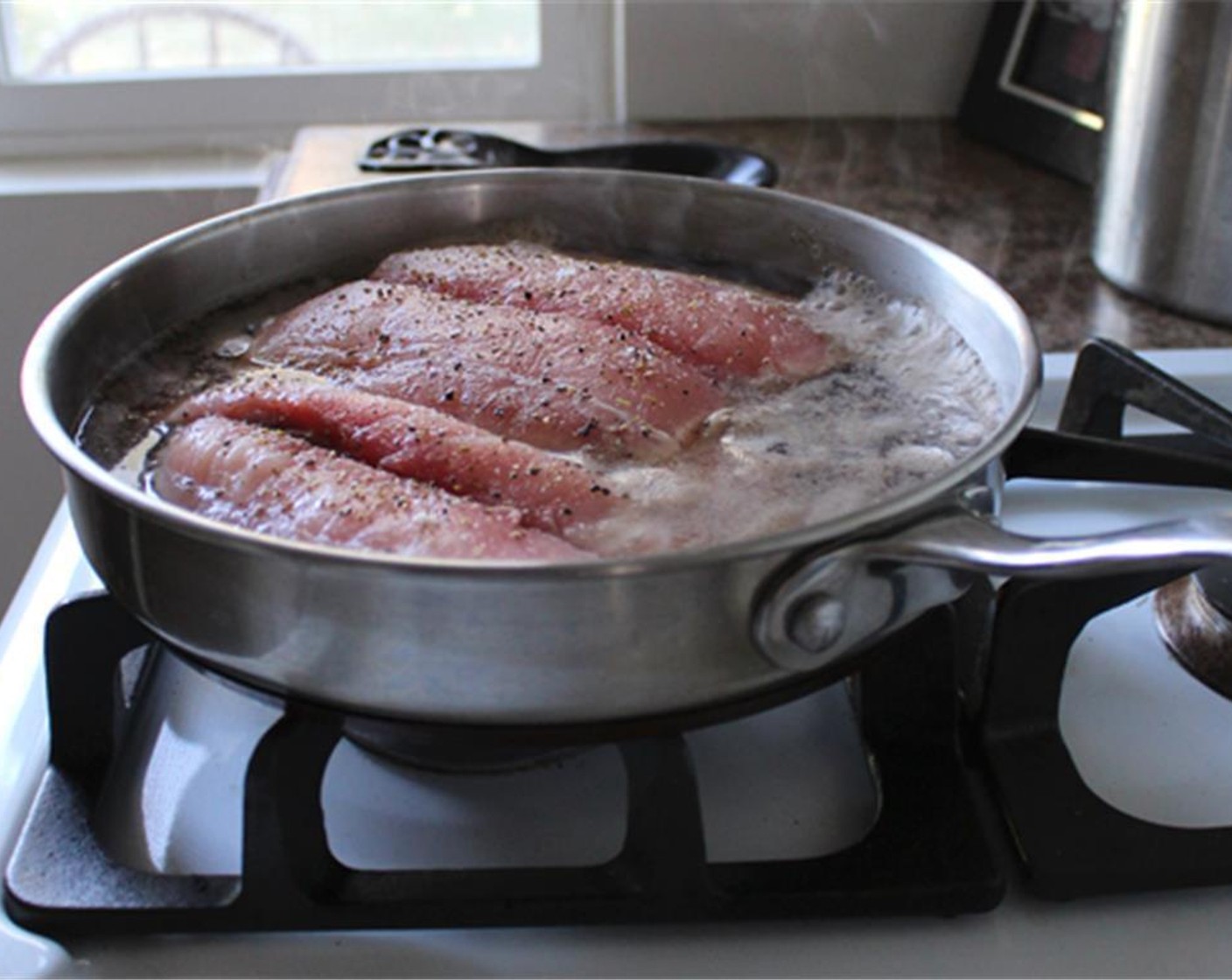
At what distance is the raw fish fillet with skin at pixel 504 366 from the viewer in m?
0.72

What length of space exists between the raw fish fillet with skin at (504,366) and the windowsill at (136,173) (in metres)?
0.86

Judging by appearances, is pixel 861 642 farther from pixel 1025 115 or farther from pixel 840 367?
pixel 1025 115

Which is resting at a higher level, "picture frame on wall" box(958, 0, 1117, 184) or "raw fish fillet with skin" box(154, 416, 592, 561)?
Answer: "raw fish fillet with skin" box(154, 416, 592, 561)

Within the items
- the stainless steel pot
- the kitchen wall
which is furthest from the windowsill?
the stainless steel pot

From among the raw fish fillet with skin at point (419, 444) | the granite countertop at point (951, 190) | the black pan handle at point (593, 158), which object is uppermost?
the raw fish fillet with skin at point (419, 444)

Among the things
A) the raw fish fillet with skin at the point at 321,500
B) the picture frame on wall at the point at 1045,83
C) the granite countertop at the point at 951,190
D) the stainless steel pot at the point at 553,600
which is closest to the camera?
the stainless steel pot at the point at 553,600

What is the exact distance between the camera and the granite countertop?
114 cm

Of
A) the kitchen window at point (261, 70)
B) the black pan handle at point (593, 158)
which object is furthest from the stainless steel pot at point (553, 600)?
the kitchen window at point (261, 70)

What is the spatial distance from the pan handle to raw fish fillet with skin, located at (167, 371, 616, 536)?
0.14 meters

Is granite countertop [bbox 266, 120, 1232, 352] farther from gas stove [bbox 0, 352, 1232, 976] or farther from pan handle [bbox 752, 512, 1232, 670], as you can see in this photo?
pan handle [bbox 752, 512, 1232, 670]

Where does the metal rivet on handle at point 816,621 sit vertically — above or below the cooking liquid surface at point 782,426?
above

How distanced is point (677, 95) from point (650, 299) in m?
0.83

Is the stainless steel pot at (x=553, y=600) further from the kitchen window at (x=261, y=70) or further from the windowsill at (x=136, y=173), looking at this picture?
the kitchen window at (x=261, y=70)

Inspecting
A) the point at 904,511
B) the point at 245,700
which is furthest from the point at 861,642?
the point at 245,700
